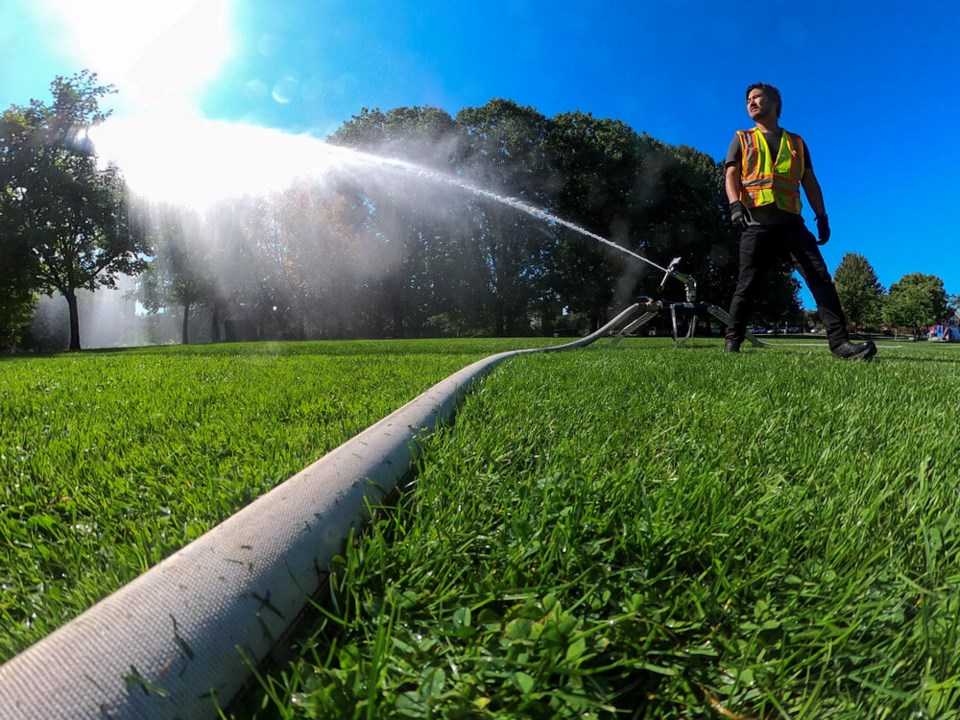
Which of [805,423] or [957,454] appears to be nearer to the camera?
[957,454]

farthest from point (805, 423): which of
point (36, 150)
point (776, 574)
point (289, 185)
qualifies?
point (289, 185)

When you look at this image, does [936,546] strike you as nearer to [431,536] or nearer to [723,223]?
[431,536]

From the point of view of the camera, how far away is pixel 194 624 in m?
0.73

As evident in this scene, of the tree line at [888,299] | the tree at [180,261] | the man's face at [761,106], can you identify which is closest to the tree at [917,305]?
the tree line at [888,299]

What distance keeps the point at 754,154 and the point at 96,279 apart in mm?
29392

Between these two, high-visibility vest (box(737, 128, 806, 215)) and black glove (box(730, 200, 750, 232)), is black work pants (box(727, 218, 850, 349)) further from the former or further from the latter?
high-visibility vest (box(737, 128, 806, 215))

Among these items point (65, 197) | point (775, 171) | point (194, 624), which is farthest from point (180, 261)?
point (194, 624)

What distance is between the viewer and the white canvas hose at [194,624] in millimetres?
607

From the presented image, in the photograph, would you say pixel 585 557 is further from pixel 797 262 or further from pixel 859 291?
pixel 859 291

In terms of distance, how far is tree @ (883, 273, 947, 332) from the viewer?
57.0 meters

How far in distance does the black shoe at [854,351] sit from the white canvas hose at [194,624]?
559 cm

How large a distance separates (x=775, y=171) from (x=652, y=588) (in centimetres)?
575

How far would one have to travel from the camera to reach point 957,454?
1660 mm

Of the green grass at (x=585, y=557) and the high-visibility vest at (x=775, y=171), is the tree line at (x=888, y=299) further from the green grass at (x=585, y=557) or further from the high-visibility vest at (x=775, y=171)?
the green grass at (x=585, y=557)
